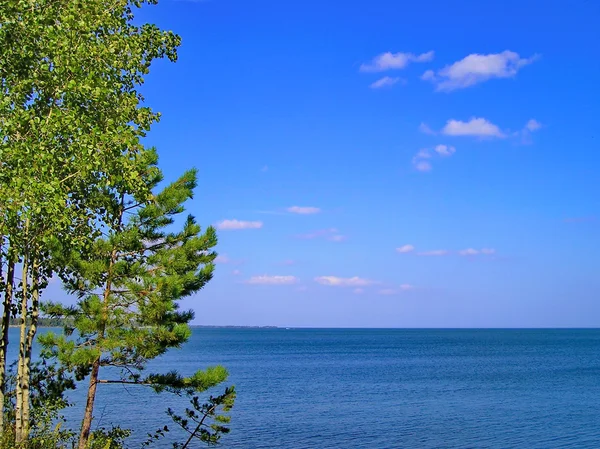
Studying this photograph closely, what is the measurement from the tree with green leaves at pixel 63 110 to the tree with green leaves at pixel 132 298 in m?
3.80

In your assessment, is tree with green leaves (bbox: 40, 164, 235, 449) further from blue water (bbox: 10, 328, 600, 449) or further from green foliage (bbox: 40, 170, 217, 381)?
blue water (bbox: 10, 328, 600, 449)

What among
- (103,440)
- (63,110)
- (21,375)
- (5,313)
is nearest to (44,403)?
(103,440)

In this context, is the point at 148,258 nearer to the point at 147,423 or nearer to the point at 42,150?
the point at 42,150

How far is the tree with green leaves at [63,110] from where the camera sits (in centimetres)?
1096

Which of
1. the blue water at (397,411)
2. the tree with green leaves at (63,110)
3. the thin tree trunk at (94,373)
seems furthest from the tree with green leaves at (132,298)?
the blue water at (397,411)

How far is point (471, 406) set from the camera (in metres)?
43.0

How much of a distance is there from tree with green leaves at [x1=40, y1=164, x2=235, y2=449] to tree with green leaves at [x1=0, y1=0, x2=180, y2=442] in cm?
380

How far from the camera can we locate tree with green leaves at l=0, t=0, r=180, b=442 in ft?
36.0

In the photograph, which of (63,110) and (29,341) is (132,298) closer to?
(29,341)

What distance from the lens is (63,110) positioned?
12195 millimetres

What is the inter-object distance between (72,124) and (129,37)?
3.24m

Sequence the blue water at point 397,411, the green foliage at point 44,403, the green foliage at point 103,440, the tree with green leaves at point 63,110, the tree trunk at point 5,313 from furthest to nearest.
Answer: the blue water at point 397,411, the green foliage at point 103,440, the green foliage at point 44,403, the tree trunk at point 5,313, the tree with green leaves at point 63,110

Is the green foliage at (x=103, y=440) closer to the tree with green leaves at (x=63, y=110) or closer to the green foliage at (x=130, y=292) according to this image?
the green foliage at (x=130, y=292)

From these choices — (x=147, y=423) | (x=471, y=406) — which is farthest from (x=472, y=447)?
(x=147, y=423)
